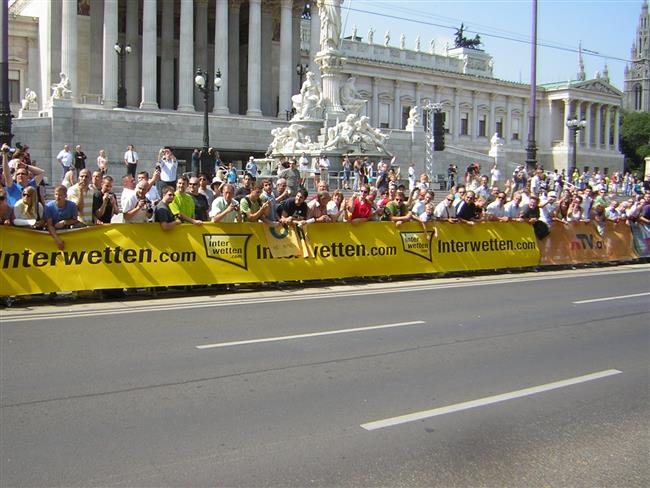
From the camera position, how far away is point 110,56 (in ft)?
149

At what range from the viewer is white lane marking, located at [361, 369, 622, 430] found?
625 centimetres

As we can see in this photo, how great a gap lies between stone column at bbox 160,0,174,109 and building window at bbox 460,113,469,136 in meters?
49.5

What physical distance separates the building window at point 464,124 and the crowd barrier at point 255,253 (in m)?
77.0

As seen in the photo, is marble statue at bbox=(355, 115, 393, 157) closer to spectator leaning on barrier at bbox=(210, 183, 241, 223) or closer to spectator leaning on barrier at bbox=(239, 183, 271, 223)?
spectator leaning on barrier at bbox=(239, 183, 271, 223)

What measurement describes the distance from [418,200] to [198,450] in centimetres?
1250

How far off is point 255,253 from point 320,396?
7292 mm

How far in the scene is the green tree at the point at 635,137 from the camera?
117312 millimetres

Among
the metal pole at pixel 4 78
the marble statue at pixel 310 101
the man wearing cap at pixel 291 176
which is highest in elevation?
the marble statue at pixel 310 101

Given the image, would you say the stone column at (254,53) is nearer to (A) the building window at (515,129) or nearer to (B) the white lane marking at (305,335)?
(B) the white lane marking at (305,335)

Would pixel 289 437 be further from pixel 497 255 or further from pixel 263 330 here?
pixel 497 255

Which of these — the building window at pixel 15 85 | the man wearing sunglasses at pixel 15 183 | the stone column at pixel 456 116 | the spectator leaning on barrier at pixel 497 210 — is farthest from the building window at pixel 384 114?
the man wearing sunglasses at pixel 15 183

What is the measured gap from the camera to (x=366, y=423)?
20.4 ft

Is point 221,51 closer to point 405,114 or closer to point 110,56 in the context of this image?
point 110,56

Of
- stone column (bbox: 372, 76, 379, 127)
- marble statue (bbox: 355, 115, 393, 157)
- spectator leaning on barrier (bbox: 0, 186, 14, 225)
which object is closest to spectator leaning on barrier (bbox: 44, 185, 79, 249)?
spectator leaning on barrier (bbox: 0, 186, 14, 225)
